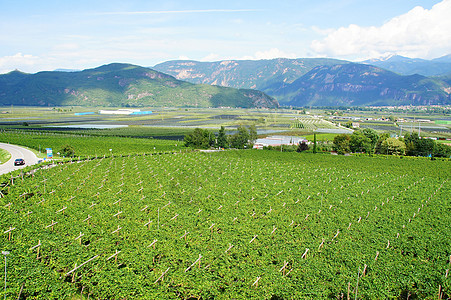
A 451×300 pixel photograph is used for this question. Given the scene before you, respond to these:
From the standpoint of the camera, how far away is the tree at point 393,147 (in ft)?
228

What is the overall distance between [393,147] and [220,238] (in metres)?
61.3

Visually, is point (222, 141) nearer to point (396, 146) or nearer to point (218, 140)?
point (218, 140)

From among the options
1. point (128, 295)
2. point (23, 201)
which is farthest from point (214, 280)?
point (23, 201)

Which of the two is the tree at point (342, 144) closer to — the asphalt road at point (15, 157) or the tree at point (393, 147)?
the tree at point (393, 147)

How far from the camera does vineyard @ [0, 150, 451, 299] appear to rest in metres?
14.7

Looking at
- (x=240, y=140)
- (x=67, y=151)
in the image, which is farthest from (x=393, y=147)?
(x=67, y=151)

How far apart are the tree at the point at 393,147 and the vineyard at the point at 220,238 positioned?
37.6 meters

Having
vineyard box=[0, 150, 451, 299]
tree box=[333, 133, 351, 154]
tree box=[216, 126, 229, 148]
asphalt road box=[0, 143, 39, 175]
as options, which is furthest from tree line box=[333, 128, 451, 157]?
asphalt road box=[0, 143, 39, 175]

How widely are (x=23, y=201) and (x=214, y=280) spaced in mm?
17813

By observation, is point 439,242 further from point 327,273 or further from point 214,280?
point 214,280

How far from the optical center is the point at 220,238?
19250 millimetres

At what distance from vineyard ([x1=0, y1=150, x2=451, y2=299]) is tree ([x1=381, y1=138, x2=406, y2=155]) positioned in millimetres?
37561

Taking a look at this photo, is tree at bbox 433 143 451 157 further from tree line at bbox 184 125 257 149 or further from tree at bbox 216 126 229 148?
tree at bbox 216 126 229 148

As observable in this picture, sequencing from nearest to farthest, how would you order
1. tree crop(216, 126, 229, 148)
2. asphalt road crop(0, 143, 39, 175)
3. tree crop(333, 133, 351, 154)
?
1. asphalt road crop(0, 143, 39, 175)
2. tree crop(333, 133, 351, 154)
3. tree crop(216, 126, 229, 148)
